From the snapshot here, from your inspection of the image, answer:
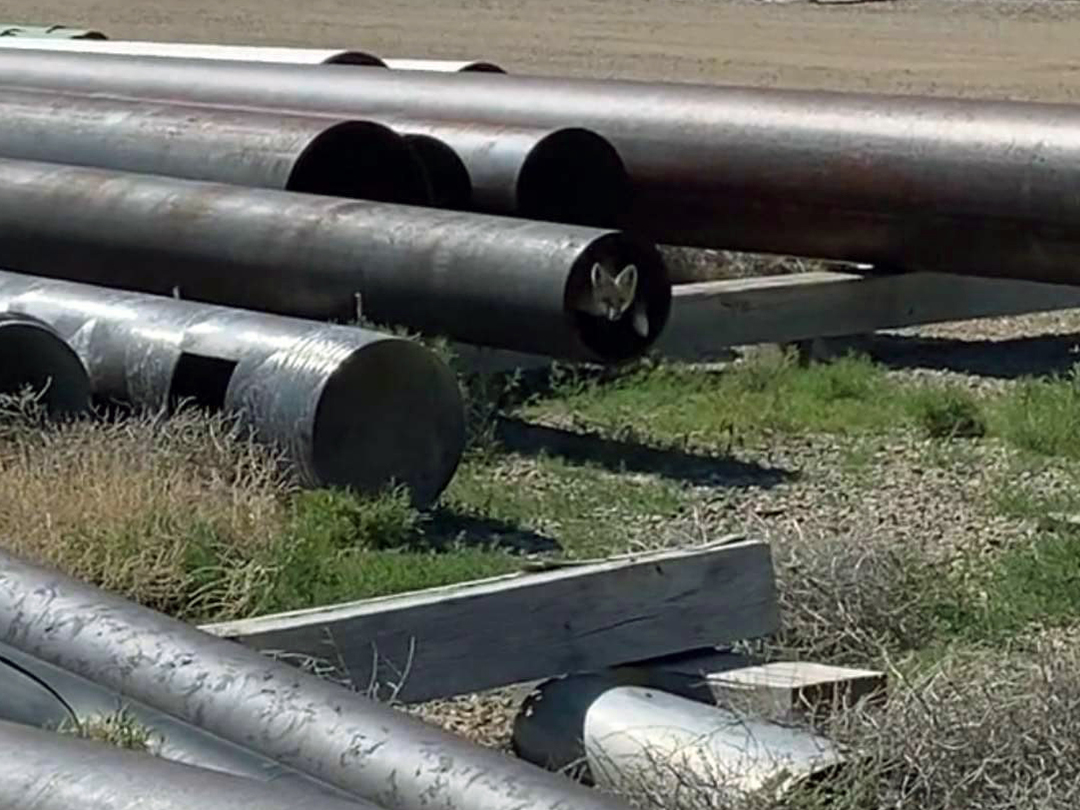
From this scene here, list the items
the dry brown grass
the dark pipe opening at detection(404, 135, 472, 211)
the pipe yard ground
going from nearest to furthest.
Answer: the pipe yard ground
the dry brown grass
the dark pipe opening at detection(404, 135, 472, 211)

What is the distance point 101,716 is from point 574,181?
617cm

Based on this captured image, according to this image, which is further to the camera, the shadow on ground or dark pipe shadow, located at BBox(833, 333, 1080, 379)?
dark pipe shadow, located at BBox(833, 333, 1080, 379)

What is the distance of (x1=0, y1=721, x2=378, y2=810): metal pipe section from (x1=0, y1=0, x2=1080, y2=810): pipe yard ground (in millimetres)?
20

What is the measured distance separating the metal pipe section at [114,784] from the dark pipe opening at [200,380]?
464cm

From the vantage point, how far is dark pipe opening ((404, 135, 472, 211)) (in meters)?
9.59

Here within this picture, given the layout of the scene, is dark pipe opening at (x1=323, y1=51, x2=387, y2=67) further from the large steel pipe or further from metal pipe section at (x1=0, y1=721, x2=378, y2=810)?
metal pipe section at (x1=0, y1=721, x2=378, y2=810)

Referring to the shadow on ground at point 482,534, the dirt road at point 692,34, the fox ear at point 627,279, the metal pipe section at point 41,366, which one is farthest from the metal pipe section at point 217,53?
the dirt road at point 692,34

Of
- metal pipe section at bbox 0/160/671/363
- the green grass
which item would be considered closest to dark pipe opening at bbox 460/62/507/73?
metal pipe section at bbox 0/160/671/363

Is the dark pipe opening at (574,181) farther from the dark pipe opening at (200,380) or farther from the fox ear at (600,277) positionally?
the dark pipe opening at (200,380)

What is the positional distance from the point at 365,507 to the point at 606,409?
88.1 inches

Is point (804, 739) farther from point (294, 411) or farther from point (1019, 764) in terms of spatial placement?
point (294, 411)

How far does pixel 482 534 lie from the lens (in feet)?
23.0

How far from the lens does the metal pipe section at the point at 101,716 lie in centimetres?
365

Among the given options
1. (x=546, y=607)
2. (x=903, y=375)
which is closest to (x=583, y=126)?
(x=903, y=375)
